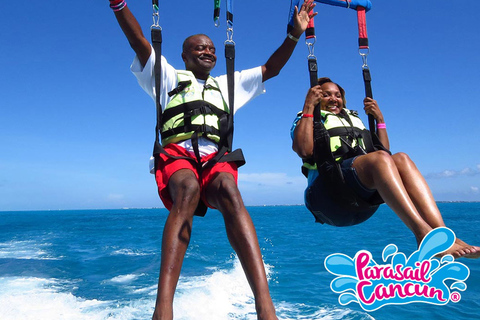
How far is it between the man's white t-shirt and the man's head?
0.10 m

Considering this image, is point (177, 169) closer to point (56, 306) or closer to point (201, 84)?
point (201, 84)

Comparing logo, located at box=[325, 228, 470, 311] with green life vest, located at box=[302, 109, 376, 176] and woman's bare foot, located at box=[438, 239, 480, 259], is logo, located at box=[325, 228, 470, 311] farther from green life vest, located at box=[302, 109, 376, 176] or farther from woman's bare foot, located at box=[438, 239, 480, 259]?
green life vest, located at box=[302, 109, 376, 176]

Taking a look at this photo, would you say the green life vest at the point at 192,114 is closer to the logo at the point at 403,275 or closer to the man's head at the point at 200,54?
the man's head at the point at 200,54

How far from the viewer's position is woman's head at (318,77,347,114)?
402cm

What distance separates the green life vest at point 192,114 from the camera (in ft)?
9.75

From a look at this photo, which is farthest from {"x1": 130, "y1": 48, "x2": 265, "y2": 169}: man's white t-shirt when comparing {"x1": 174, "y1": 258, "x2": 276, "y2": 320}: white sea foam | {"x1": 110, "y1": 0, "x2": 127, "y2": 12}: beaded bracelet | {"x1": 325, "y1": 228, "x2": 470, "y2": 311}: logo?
{"x1": 174, "y1": 258, "x2": 276, "y2": 320}: white sea foam

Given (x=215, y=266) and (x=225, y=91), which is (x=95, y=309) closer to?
(x=215, y=266)

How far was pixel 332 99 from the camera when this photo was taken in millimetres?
4012

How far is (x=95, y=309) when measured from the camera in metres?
8.95

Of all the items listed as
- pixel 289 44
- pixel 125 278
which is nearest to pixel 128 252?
pixel 125 278

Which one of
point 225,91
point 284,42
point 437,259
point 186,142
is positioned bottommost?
point 437,259

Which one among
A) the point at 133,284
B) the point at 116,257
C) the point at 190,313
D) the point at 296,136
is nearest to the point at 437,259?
the point at 296,136

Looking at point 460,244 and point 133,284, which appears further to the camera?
point 133,284

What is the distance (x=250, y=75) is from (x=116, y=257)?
16035 millimetres
